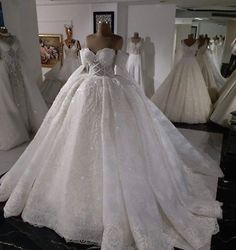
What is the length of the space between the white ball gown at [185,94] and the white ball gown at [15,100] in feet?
4.87

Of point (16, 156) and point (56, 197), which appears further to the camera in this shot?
point (16, 156)

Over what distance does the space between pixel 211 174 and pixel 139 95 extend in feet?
3.34

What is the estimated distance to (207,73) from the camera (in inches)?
117

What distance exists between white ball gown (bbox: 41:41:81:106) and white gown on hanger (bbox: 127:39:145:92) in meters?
0.63

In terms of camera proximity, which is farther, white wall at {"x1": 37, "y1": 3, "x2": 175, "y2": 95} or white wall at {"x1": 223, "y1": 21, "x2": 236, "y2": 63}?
white wall at {"x1": 37, "y1": 3, "x2": 175, "y2": 95}

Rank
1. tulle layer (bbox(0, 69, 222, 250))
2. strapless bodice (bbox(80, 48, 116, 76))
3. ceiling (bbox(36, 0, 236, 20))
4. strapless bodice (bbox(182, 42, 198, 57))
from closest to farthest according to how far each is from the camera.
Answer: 1. tulle layer (bbox(0, 69, 222, 250))
2. strapless bodice (bbox(80, 48, 116, 76))
3. ceiling (bbox(36, 0, 236, 20))
4. strapless bodice (bbox(182, 42, 198, 57))

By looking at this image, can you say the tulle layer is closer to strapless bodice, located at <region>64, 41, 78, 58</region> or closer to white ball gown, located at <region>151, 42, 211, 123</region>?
strapless bodice, located at <region>64, 41, 78, 58</region>

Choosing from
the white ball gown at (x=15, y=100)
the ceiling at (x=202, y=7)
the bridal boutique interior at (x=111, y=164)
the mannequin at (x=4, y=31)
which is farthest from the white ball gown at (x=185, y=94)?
the mannequin at (x=4, y=31)

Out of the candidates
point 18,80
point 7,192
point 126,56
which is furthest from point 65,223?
point 18,80

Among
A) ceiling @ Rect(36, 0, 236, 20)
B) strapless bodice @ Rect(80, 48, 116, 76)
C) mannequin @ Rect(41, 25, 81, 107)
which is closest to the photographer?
strapless bodice @ Rect(80, 48, 116, 76)

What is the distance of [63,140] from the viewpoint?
148 centimetres

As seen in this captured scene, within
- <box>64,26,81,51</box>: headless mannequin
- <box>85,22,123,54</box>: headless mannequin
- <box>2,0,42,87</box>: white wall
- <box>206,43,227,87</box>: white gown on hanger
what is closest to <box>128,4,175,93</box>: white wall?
<box>206,43,227,87</box>: white gown on hanger

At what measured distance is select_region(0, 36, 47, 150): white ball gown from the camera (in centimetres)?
249

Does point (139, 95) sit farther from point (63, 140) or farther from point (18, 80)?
point (18, 80)
